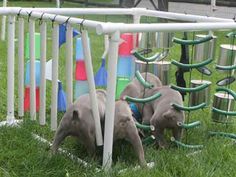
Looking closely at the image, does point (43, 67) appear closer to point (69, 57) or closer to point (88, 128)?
point (69, 57)

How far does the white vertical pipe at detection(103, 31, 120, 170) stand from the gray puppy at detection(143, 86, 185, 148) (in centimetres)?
54

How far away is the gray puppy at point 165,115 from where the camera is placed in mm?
2900

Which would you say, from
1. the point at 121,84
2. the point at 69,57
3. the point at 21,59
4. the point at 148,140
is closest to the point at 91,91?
the point at 69,57

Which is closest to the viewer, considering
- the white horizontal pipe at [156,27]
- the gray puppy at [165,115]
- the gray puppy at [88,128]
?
the white horizontal pipe at [156,27]

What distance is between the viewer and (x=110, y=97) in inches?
95.3

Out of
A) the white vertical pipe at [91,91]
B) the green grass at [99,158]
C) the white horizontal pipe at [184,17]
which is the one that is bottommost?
the green grass at [99,158]

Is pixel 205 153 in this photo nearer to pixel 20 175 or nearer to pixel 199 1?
pixel 20 175

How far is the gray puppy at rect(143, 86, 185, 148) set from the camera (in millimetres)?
2900

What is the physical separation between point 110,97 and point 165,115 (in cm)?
58

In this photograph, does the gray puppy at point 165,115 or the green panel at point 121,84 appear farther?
the green panel at point 121,84

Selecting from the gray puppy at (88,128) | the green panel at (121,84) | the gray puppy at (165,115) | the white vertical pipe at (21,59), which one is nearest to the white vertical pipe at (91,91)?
the gray puppy at (88,128)

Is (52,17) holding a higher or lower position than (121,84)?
higher

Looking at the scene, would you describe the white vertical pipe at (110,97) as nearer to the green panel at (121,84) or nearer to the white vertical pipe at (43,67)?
the white vertical pipe at (43,67)

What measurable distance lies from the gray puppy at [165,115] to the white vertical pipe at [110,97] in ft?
1.77
